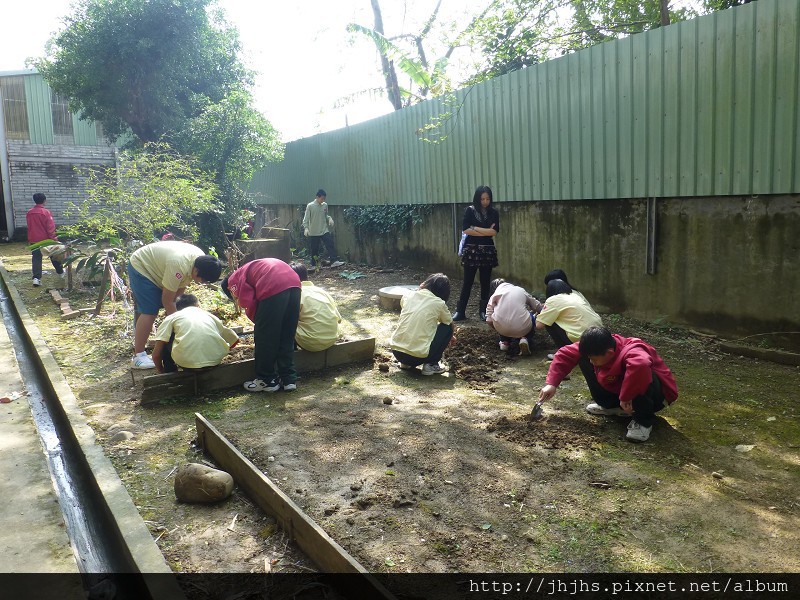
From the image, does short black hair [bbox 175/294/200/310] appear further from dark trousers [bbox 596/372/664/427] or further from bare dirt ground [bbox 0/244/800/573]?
dark trousers [bbox 596/372/664/427]

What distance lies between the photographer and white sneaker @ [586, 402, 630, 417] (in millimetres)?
4734

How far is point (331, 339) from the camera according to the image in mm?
6305

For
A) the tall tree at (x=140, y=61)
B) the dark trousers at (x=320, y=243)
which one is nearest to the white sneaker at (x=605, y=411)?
the dark trousers at (x=320, y=243)

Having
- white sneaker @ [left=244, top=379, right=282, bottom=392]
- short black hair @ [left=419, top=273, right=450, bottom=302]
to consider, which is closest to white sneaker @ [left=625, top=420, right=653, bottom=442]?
short black hair @ [left=419, top=273, right=450, bottom=302]

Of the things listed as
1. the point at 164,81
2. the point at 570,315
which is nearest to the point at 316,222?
the point at 164,81

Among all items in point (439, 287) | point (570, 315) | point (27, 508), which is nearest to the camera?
point (27, 508)

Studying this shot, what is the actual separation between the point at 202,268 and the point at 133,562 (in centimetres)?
335

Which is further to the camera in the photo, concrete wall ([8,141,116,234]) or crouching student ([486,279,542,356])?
concrete wall ([8,141,116,234])

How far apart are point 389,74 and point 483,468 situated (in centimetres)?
1835

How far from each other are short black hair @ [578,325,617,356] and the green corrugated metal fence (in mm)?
3008

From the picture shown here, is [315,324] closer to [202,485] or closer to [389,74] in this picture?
[202,485]

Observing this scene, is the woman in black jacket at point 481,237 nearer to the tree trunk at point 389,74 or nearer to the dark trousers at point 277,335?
the dark trousers at point 277,335

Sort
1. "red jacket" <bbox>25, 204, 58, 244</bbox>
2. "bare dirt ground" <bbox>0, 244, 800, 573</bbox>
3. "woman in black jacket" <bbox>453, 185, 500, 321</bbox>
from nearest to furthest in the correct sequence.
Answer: "bare dirt ground" <bbox>0, 244, 800, 573</bbox>
"woman in black jacket" <bbox>453, 185, 500, 321</bbox>
"red jacket" <bbox>25, 204, 58, 244</bbox>

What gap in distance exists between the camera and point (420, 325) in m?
6.10
